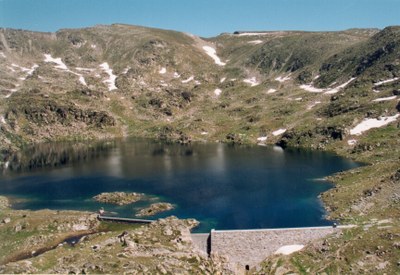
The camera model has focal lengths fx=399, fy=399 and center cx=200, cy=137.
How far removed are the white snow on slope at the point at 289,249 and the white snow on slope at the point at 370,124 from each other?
432 ft

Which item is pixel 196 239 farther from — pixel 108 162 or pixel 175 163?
pixel 108 162

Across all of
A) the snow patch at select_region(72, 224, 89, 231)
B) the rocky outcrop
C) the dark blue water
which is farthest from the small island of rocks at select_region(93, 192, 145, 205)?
the rocky outcrop

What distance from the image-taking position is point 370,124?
633 feet

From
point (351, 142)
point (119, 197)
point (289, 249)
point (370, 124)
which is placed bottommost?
point (119, 197)

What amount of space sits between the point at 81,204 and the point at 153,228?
43.9 m

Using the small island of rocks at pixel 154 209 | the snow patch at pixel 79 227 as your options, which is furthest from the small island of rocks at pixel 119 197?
the snow patch at pixel 79 227

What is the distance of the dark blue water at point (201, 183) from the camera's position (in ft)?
325

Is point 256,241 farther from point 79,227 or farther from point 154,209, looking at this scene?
point 79,227

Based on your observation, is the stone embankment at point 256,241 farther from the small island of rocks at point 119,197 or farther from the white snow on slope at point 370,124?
the white snow on slope at point 370,124

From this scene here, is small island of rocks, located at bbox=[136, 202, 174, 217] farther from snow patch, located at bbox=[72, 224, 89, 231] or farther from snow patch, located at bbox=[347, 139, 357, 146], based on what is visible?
snow patch, located at bbox=[347, 139, 357, 146]

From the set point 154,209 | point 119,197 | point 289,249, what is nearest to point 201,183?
point 119,197

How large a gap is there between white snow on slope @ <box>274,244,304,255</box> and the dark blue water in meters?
15.9

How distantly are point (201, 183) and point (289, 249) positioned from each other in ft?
198

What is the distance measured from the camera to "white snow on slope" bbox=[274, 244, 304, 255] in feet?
234
